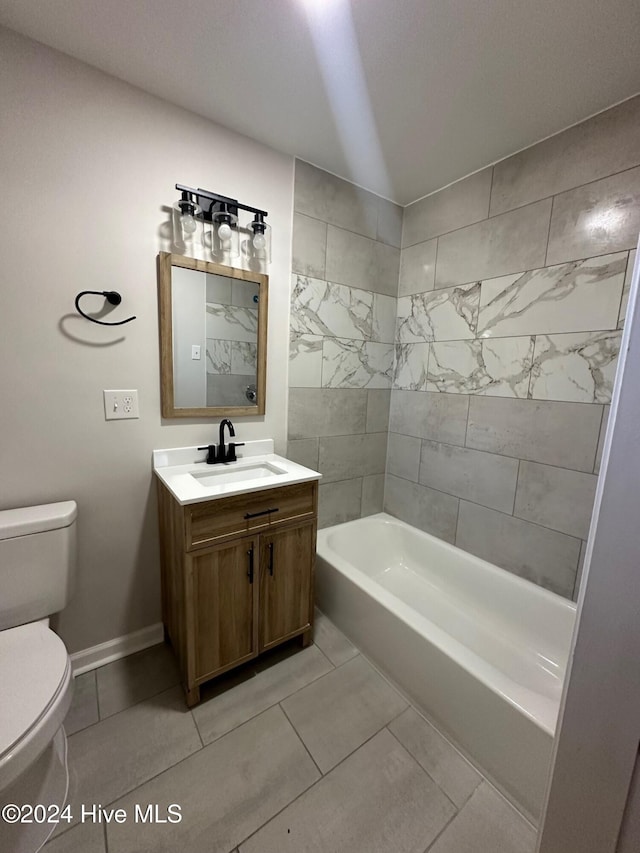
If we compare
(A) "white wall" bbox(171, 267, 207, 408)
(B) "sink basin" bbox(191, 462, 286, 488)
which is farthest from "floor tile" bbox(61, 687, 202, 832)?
(A) "white wall" bbox(171, 267, 207, 408)

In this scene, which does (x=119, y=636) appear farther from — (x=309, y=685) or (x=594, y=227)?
(x=594, y=227)

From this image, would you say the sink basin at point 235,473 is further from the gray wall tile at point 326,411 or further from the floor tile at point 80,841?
the floor tile at point 80,841

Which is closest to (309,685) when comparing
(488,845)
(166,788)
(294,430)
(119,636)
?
(166,788)

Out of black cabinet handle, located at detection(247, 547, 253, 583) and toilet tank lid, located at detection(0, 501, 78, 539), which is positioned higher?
toilet tank lid, located at detection(0, 501, 78, 539)

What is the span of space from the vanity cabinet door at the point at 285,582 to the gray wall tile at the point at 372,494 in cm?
85

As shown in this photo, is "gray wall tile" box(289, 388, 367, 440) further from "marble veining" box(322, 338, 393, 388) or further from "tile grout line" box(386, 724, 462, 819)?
"tile grout line" box(386, 724, 462, 819)

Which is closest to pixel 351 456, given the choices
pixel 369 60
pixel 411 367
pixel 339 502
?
pixel 339 502

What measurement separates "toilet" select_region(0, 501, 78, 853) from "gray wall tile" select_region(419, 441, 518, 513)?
6.24 ft

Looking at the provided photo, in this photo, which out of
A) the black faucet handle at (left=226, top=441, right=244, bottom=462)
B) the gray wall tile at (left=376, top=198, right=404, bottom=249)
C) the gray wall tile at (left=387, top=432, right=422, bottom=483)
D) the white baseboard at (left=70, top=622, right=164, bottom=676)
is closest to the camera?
the white baseboard at (left=70, top=622, right=164, bottom=676)

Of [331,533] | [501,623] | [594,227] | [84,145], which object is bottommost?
[501,623]

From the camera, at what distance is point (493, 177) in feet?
5.78

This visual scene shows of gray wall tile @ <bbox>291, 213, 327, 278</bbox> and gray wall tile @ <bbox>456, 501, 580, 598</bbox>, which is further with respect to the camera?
gray wall tile @ <bbox>291, 213, 327, 278</bbox>

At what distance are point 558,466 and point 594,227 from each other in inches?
41.6

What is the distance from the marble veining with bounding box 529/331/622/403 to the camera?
1456 millimetres
